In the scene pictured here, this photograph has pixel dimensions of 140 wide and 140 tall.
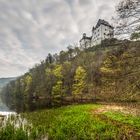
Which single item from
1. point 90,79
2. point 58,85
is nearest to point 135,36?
point 90,79

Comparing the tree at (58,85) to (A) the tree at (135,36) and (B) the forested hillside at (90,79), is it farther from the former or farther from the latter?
(A) the tree at (135,36)

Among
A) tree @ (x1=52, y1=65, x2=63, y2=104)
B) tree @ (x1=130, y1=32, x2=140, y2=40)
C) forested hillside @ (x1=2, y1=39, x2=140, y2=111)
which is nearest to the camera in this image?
tree @ (x1=130, y1=32, x2=140, y2=40)

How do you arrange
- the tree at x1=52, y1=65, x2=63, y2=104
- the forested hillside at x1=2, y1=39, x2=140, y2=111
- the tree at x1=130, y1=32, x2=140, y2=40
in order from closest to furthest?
the tree at x1=130, y1=32, x2=140, y2=40 → the forested hillside at x1=2, y1=39, x2=140, y2=111 → the tree at x1=52, y1=65, x2=63, y2=104

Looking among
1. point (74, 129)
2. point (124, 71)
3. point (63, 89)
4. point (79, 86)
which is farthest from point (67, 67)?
point (124, 71)

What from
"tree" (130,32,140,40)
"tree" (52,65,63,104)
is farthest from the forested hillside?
"tree" (130,32,140,40)

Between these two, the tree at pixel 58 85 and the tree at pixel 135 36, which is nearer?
the tree at pixel 135 36

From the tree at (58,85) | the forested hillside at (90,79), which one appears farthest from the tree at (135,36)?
the tree at (58,85)

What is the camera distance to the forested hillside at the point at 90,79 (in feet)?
30.2

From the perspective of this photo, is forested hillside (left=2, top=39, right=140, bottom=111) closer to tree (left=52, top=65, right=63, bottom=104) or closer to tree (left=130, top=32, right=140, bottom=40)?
tree (left=52, top=65, right=63, bottom=104)

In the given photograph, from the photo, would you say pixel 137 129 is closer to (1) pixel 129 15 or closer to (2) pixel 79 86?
(1) pixel 129 15

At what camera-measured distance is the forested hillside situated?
920 centimetres

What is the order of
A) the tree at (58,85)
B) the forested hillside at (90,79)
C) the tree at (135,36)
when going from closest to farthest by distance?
the tree at (135,36) → the forested hillside at (90,79) → the tree at (58,85)

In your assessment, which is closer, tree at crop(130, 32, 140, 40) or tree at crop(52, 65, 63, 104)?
tree at crop(130, 32, 140, 40)

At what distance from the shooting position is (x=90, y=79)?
220 feet
